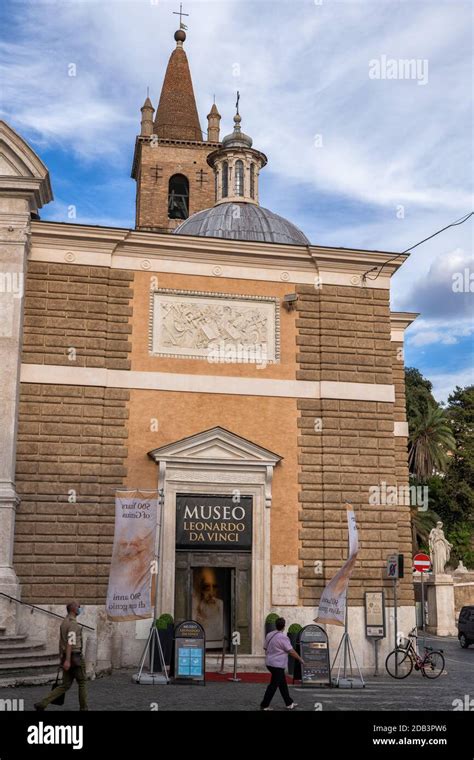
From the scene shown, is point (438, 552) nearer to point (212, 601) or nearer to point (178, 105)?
point (212, 601)

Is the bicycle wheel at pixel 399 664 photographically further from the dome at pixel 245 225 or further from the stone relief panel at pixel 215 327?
the dome at pixel 245 225

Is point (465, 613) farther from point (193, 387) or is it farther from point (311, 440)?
point (193, 387)

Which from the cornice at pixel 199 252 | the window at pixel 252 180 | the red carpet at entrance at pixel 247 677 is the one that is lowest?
the red carpet at entrance at pixel 247 677

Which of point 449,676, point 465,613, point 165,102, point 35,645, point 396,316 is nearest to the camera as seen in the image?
point 35,645

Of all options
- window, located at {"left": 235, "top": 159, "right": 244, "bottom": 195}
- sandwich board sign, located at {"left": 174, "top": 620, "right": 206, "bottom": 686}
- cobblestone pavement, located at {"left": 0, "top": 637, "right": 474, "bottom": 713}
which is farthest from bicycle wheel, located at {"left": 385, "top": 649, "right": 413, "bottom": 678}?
window, located at {"left": 235, "top": 159, "right": 244, "bottom": 195}

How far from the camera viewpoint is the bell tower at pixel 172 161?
47.0 meters

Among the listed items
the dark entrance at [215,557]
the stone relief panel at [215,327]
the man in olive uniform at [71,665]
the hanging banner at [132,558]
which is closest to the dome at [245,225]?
the stone relief panel at [215,327]

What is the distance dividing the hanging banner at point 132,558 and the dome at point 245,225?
503 inches

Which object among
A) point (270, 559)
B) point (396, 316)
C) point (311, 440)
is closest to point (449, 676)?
point (270, 559)

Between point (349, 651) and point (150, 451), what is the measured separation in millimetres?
6256

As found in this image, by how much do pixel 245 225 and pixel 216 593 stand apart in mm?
12471

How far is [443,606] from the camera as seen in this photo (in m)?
38.0

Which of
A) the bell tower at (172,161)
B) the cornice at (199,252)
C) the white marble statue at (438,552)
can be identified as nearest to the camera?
the cornice at (199,252)

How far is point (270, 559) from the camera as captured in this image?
66.5 ft
